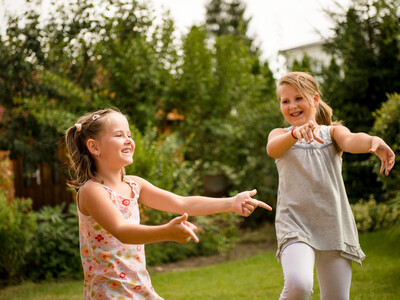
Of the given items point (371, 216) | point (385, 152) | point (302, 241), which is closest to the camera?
point (385, 152)

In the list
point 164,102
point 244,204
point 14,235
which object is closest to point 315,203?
point 244,204

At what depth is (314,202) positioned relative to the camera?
9.73 feet

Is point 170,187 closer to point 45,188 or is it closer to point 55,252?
point 55,252

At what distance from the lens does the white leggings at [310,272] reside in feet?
8.71

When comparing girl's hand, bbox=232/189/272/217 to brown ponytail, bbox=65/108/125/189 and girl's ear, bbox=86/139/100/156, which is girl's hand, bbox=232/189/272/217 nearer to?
brown ponytail, bbox=65/108/125/189

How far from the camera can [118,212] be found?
2.24 m

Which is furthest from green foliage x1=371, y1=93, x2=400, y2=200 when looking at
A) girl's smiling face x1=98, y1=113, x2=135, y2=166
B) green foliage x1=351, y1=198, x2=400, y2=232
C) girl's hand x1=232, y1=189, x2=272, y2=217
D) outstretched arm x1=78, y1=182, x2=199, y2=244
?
outstretched arm x1=78, y1=182, x2=199, y2=244

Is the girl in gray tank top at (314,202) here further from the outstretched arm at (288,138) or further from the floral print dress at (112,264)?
the floral print dress at (112,264)

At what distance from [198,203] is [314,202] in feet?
2.62

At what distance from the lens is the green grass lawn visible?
5.34 meters

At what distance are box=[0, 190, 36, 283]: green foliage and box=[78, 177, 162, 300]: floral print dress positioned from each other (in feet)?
15.1

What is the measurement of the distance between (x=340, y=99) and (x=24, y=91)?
616cm

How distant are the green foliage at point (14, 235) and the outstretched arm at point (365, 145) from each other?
502 cm

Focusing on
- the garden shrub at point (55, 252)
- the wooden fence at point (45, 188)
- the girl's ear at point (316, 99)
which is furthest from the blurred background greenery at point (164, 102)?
the girl's ear at point (316, 99)
